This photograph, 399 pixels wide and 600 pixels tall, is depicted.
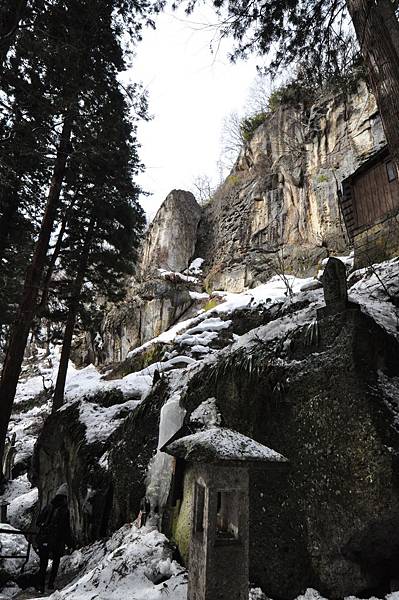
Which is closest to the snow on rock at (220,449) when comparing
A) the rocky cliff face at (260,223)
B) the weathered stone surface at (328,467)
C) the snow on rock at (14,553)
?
the weathered stone surface at (328,467)

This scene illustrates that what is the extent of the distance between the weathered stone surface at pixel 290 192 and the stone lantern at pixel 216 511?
16099mm

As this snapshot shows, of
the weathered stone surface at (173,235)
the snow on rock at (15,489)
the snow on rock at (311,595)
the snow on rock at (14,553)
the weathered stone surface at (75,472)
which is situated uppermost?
the weathered stone surface at (173,235)

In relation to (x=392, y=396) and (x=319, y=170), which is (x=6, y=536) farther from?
(x=319, y=170)

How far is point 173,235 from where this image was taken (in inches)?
1202

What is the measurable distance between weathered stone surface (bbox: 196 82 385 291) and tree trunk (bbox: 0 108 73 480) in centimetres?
1221

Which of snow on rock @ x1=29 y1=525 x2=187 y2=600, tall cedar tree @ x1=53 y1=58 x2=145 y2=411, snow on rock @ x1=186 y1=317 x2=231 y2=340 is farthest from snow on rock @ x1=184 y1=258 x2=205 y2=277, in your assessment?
snow on rock @ x1=29 y1=525 x2=187 y2=600

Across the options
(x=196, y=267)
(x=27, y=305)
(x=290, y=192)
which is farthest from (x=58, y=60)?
(x=196, y=267)

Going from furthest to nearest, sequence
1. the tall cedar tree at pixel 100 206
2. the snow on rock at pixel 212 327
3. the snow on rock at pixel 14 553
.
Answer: the snow on rock at pixel 212 327 < the tall cedar tree at pixel 100 206 < the snow on rock at pixel 14 553

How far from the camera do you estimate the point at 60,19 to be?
21.9 ft

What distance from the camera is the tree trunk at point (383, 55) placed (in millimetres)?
4388

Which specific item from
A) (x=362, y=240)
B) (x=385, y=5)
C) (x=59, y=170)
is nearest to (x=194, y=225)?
(x=362, y=240)

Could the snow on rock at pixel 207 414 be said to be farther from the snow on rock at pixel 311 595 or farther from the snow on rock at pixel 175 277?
the snow on rock at pixel 175 277

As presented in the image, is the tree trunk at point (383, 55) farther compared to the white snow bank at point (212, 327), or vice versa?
the white snow bank at point (212, 327)

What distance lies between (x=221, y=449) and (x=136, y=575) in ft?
9.14
